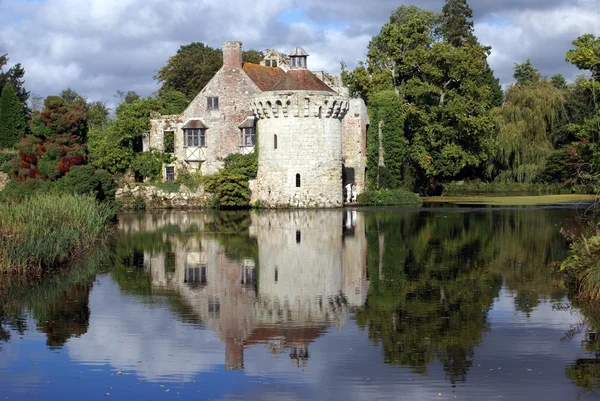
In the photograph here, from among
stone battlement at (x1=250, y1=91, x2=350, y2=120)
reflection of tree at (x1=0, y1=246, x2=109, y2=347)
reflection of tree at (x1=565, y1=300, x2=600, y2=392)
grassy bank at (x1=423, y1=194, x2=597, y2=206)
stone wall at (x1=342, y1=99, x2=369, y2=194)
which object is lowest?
reflection of tree at (x1=565, y1=300, x2=600, y2=392)

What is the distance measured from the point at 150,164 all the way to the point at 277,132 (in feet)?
29.1

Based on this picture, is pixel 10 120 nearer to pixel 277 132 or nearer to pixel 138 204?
pixel 138 204

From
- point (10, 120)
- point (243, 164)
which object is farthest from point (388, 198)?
point (10, 120)

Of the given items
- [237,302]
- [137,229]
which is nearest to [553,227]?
[137,229]

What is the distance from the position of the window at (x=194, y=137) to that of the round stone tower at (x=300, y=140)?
573 centimetres

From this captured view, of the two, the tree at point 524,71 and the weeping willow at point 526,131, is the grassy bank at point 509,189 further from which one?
the tree at point 524,71

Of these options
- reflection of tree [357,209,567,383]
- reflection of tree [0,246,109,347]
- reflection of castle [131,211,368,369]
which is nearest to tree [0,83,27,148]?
reflection of castle [131,211,368,369]

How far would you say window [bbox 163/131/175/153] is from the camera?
4991 centimetres

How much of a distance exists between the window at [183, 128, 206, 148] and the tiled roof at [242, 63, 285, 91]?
3884mm

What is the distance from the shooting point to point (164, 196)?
46.8 metres

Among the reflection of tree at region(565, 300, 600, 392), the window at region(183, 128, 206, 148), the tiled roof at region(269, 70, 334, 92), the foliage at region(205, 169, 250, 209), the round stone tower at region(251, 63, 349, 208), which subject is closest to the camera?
the reflection of tree at region(565, 300, 600, 392)

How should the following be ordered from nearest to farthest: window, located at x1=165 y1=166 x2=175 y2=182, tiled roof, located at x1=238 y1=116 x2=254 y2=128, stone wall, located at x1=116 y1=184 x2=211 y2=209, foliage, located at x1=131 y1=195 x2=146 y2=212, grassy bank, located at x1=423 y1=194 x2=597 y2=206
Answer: foliage, located at x1=131 y1=195 x2=146 y2=212 < stone wall, located at x1=116 y1=184 x2=211 y2=209 < grassy bank, located at x1=423 y1=194 x2=597 y2=206 < tiled roof, located at x1=238 y1=116 x2=254 y2=128 < window, located at x1=165 y1=166 x2=175 y2=182

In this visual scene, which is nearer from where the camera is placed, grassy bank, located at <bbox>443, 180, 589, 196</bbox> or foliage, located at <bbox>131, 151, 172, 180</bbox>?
foliage, located at <bbox>131, 151, 172, 180</bbox>

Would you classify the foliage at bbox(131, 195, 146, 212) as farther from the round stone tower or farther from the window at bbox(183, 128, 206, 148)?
the round stone tower
